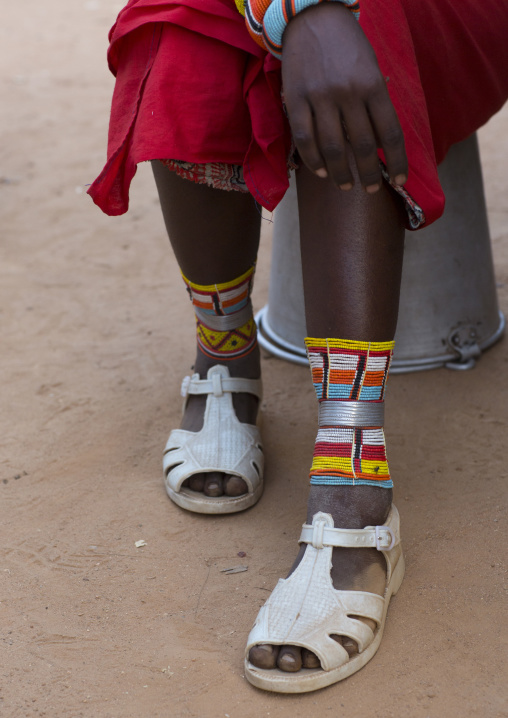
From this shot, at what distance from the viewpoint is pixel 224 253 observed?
1.56 meters

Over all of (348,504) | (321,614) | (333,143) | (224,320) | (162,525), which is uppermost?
(333,143)

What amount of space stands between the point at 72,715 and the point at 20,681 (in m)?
0.11

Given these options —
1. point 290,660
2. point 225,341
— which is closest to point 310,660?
point 290,660

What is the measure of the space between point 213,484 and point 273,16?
0.87 meters

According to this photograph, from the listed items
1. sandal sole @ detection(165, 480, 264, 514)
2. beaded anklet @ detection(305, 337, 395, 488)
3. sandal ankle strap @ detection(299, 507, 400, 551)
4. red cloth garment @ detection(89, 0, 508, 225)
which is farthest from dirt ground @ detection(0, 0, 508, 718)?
red cloth garment @ detection(89, 0, 508, 225)

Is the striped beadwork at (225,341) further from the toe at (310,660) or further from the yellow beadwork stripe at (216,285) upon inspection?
the toe at (310,660)

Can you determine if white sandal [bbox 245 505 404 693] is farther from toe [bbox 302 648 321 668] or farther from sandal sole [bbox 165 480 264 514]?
sandal sole [bbox 165 480 264 514]

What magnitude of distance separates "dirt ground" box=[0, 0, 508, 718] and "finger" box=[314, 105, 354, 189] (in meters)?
0.71

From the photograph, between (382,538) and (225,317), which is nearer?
(382,538)

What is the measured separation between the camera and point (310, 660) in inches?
44.9

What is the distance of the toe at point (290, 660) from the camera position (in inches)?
44.5

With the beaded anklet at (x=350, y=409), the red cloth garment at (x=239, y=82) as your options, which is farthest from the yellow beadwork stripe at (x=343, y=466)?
the red cloth garment at (x=239, y=82)

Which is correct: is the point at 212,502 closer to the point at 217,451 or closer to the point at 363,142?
the point at 217,451

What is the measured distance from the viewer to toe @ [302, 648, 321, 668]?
1.14 m
